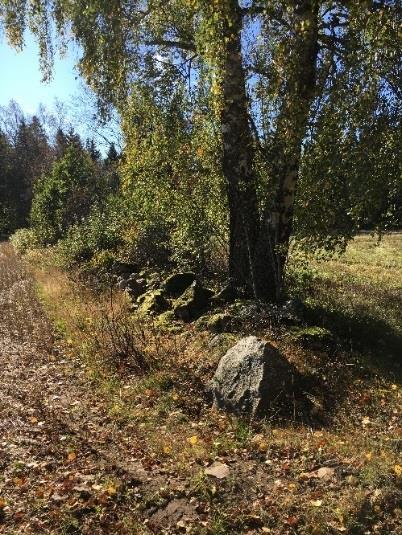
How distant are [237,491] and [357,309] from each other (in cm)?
643

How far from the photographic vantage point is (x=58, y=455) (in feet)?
19.0

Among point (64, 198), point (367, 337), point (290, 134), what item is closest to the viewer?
point (290, 134)

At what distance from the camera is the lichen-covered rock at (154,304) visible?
10.7 meters

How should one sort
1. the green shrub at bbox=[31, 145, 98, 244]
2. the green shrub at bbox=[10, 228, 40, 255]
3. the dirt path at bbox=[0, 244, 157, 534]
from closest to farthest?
the dirt path at bbox=[0, 244, 157, 534] → the green shrub at bbox=[31, 145, 98, 244] → the green shrub at bbox=[10, 228, 40, 255]

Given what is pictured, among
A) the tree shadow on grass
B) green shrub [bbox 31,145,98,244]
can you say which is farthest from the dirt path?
green shrub [bbox 31,145,98,244]

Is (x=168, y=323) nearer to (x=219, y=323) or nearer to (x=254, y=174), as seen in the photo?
(x=219, y=323)

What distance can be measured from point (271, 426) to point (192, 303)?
427 cm

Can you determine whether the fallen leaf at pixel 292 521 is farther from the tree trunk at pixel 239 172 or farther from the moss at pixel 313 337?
the tree trunk at pixel 239 172

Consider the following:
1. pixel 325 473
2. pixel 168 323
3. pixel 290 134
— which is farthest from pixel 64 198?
pixel 325 473

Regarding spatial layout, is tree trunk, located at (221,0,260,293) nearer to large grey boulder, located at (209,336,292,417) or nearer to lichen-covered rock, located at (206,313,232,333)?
lichen-covered rock, located at (206,313,232,333)

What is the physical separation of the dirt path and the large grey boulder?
1.39m

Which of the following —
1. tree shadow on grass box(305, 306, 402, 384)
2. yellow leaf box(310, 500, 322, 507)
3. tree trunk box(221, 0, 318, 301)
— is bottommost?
yellow leaf box(310, 500, 322, 507)

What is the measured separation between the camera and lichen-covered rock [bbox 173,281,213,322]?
996cm

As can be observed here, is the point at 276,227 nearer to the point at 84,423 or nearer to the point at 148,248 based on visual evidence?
the point at 84,423
